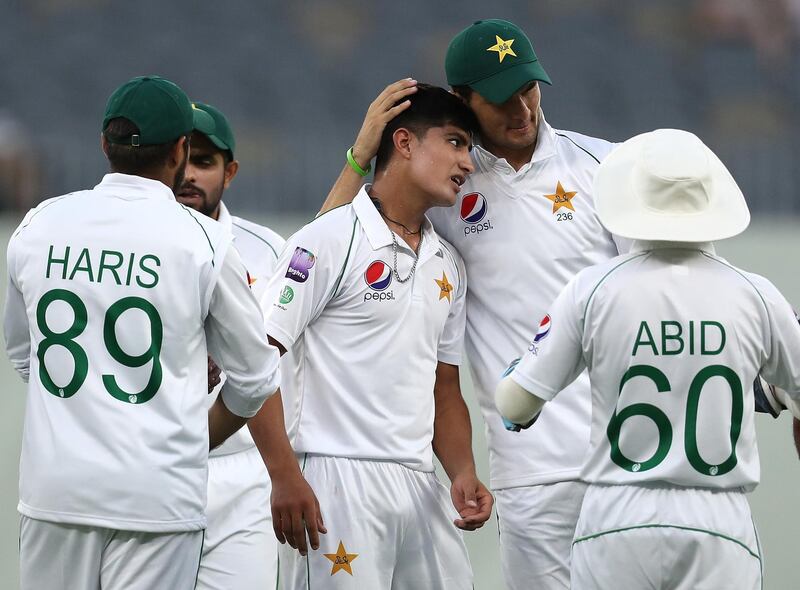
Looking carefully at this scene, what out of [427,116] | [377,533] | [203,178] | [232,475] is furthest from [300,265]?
[203,178]

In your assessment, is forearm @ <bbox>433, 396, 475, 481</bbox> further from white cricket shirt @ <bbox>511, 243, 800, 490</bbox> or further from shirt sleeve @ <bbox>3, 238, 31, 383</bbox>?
shirt sleeve @ <bbox>3, 238, 31, 383</bbox>

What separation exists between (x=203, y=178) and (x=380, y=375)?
4.28 ft

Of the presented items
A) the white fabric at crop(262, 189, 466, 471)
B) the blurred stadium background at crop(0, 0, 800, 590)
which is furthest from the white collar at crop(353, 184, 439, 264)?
the blurred stadium background at crop(0, 0, 800, 590)

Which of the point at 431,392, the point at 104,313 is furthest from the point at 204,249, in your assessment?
the point at 431,392

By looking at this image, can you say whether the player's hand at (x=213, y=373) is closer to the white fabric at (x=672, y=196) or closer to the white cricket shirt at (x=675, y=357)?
the white cricket shirt at (x=675, y=357)

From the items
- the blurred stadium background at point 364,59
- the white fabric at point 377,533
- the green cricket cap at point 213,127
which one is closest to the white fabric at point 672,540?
the white fabric at point 377,533

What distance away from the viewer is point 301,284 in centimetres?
317

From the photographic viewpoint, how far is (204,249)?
269 centimetres

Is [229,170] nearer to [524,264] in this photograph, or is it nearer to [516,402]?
[524,264]

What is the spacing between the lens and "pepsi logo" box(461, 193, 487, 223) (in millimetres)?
3494

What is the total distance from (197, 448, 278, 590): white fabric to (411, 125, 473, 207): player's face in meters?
1.13

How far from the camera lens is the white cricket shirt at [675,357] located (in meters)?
2.60

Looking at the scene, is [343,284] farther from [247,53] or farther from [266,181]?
[247,53]

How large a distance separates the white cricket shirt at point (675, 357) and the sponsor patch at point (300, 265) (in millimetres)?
744
